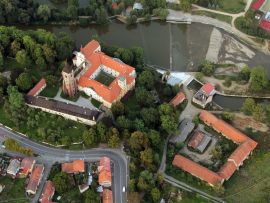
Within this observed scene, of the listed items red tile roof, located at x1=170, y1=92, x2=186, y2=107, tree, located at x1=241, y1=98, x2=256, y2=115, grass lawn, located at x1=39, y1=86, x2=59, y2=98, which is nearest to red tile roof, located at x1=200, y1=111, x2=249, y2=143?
red tile roof, located at x1=170, y1=92, x2=186, y2=107

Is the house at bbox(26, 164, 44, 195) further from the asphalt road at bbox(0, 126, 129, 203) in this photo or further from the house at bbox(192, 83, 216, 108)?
the house at bbox(192, 83, 216, 108)

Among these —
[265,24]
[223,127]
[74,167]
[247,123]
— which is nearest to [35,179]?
[74,167]

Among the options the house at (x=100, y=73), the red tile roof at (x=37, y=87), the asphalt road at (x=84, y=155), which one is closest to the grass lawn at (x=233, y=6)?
the house at (x=100, y=73)

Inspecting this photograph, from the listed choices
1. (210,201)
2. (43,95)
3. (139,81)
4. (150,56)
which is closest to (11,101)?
(43,95)

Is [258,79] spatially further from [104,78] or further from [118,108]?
[104,78]

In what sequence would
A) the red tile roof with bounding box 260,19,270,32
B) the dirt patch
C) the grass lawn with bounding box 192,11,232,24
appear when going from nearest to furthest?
the dirt patch → the red tile roof with bounding box 260,19,270,32 → the grass lawn with bounding box 192,11,232,24

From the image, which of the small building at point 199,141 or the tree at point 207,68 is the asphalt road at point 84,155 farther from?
the tree at point 207,68

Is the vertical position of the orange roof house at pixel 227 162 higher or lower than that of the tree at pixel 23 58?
lower
